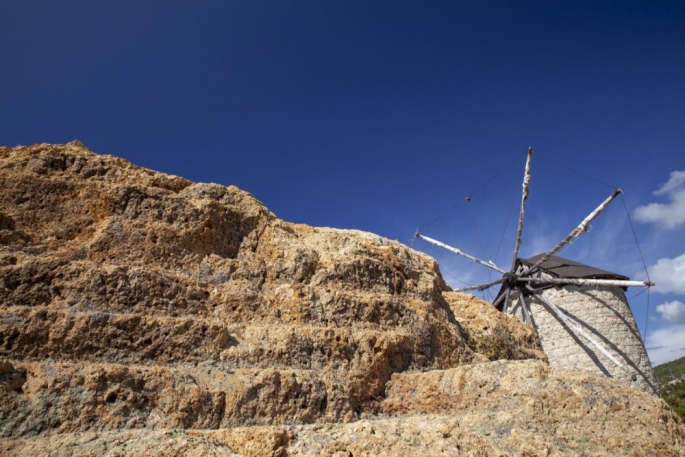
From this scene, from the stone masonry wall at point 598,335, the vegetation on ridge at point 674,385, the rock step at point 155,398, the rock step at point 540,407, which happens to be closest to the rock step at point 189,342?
the rock step at point 155,398

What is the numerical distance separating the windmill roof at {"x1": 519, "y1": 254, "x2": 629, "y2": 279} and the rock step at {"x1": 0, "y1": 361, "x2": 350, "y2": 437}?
688 inches

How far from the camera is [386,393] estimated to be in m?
5.69

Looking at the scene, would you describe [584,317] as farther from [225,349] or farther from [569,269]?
[225,349]

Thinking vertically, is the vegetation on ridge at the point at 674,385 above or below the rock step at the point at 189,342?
above

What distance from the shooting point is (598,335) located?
17.8m

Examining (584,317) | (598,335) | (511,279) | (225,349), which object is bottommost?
(225,349)

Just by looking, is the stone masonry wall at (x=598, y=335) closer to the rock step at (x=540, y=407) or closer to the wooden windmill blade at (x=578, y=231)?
the wooden windmill blade at (x=578, y=231)

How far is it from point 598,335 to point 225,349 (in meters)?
17.6

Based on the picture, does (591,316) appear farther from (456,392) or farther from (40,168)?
(40,168)

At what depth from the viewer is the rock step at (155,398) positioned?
3.97 meters

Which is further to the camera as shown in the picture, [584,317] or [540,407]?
[584,317]

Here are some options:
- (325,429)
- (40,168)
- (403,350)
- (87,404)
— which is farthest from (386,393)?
(40,168)

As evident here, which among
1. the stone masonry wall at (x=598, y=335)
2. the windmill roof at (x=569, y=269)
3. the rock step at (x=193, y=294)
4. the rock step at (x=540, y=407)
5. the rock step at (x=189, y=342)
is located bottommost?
the rock step at (x=540, y=407)

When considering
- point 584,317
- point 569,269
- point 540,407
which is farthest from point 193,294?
point 569,269
